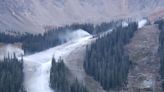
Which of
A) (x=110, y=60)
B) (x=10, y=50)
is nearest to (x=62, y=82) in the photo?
(x=110, y=60)

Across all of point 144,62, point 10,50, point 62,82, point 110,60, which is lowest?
point 62,82

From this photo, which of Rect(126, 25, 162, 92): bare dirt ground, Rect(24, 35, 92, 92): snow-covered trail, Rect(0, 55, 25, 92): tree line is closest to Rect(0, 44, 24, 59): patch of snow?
Rect(24, 35, 92, 92): snow-covered trail

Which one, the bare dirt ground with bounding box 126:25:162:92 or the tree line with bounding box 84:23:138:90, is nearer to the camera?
the tree line with bounding box 84:23:138:90

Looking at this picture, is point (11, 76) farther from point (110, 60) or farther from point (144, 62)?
point (144, 62)

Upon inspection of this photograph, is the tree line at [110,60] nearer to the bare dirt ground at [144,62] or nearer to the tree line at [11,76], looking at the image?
the bare dirt ground at [144,62]

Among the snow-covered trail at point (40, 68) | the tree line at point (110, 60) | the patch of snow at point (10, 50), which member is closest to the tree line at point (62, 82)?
the snow-covered trail at point (40, 68)

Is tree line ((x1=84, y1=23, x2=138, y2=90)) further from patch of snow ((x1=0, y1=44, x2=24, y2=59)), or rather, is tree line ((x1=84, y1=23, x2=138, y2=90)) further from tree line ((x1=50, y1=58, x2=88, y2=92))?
patch of snow ((x1=0, y1=44, x2=24, y2=59))
